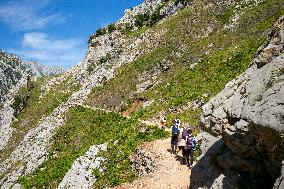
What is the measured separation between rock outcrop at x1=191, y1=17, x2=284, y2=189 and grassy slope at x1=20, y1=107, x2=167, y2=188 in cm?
1207

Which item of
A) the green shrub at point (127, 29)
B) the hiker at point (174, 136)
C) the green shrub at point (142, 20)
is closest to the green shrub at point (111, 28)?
the green shrub at point (127, 29)

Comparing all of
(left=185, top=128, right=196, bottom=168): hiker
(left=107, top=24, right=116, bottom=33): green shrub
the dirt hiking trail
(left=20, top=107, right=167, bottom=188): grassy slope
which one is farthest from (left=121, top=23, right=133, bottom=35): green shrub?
(left=185, top=128, right=196, bottom=168): hiker

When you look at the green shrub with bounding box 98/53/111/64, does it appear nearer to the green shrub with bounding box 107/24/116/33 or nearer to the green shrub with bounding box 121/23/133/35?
the green shrub with bounding box 121/23/133/35

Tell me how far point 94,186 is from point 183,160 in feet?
27.0

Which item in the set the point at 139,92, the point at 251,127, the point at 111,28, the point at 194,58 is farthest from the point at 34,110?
the point at 251,127

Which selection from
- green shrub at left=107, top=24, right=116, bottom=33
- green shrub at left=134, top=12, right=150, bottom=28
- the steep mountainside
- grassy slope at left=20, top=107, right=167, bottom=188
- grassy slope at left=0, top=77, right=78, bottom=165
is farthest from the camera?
green shrub at left=107, top=24, right=116, bottom=33

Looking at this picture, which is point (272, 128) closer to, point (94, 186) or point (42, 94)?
point (94, 186)

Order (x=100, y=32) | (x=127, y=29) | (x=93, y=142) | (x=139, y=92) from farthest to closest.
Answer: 1. (x=100, y=32)
2. (x=127, y=29)
3. (x=139, y=92)
4. (x=93, y=142)

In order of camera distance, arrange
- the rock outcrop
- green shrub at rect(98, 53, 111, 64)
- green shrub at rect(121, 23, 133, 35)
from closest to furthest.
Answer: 1. the rock outcrop
2. green shrub at rect(98, 53, 111, 64)
3. green shrub at rect(121, 23, 133, 35)

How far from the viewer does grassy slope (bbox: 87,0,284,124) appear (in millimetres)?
44812

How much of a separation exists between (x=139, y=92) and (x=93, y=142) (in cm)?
1662

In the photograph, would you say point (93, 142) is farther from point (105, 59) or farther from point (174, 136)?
point (105, 59)

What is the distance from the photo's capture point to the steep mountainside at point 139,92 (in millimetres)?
34844

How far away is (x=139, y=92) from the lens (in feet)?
186
